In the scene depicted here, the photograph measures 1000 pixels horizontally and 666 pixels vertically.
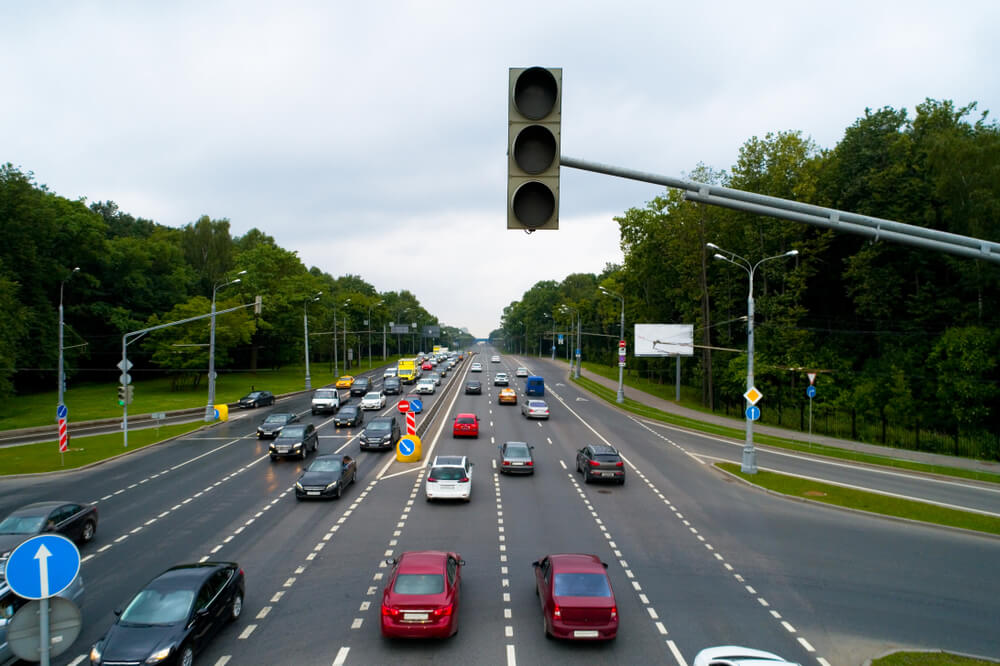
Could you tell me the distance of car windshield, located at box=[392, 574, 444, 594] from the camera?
1123 cm

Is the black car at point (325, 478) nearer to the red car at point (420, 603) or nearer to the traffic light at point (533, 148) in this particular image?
the red car at point (420, 603)

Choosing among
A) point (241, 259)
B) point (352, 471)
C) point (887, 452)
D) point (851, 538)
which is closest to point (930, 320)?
Result: point (887, 452)

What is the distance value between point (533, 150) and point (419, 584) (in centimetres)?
860

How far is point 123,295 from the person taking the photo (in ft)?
249

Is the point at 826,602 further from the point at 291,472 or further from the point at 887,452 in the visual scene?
the point at 887,452

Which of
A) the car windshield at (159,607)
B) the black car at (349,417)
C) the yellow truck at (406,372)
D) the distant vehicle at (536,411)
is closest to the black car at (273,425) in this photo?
the black car at (349,417)

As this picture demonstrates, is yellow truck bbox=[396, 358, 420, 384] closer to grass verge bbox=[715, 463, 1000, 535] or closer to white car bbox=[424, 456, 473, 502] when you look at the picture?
grass verge bbox=[715, 463, 1000, 535]

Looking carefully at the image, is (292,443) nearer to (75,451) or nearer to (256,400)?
(75,451)

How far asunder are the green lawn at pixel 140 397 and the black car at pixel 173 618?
35678 mm

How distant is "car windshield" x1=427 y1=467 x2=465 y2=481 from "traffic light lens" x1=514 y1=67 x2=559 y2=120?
17.3m

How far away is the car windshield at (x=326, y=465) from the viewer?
2267 cm

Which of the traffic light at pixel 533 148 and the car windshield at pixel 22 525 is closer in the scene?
the traffic light at pixel 533 148

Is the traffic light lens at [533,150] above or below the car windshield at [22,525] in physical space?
above

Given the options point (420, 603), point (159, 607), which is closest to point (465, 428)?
point (420, 603)
